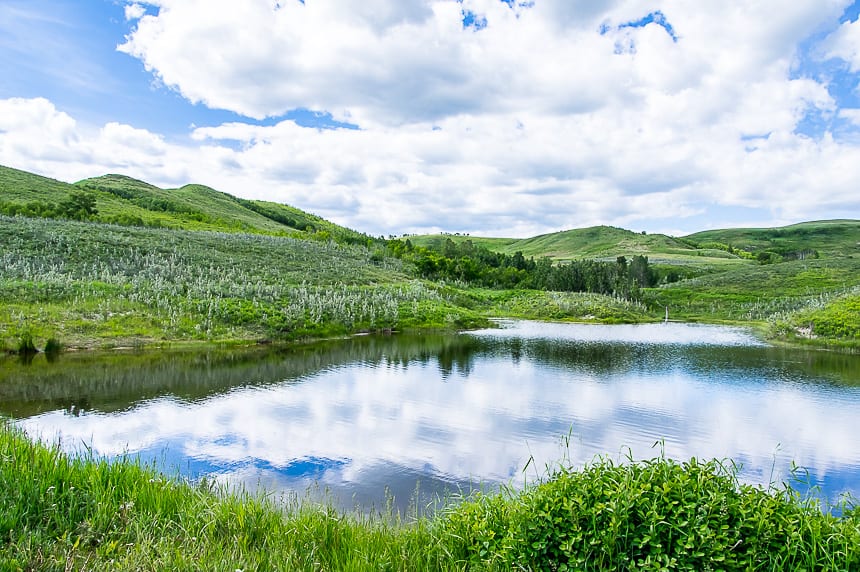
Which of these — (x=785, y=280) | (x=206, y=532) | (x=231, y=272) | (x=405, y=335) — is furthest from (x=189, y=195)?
(x=206, y=532)

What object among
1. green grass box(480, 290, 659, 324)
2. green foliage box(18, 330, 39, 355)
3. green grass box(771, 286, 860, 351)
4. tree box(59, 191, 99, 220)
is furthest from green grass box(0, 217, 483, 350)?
green grass box(771, 286, 860, 351)

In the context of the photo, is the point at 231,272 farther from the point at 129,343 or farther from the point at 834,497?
the point at 834,497

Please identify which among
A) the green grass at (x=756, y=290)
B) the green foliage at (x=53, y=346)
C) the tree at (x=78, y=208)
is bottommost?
the green foliage at (x=53, y=346)

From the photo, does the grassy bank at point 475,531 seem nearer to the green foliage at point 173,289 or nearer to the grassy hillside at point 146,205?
the green foliage at point 173,289

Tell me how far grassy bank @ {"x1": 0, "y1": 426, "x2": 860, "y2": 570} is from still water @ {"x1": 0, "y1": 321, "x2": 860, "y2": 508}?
1612mm

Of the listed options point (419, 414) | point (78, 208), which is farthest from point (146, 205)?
point (419, 414)

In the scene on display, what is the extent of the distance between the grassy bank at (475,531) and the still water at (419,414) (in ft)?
5.29

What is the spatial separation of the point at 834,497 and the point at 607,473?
1060cm

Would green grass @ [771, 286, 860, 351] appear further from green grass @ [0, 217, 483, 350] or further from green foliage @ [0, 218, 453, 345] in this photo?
green foliage @ [0, 218, 453, 345]

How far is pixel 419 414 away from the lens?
2155 cm

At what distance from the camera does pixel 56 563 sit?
600 centimetres

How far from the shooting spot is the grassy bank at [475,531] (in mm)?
5996

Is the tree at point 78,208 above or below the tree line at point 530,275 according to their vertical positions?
above

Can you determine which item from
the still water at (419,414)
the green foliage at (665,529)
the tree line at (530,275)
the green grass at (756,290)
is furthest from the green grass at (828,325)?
the green foliage at (665,529)
